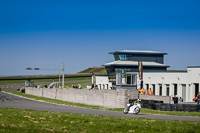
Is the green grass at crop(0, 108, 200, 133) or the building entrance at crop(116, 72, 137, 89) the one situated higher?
the building entrance at crop(116, 72, 137, 89)

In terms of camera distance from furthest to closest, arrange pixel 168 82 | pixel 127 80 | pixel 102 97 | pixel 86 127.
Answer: pixel 168 82 < pixel 127 80 < pixel 102 97 < pixel 86 127

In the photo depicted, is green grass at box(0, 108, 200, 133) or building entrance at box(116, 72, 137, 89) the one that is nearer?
green grass at box(0, 108, 200, 133)

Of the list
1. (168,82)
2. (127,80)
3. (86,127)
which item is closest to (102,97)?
(127,80)

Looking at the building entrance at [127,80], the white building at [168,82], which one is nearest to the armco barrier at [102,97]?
the white building at [168,82]

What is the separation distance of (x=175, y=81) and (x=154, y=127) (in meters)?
39.7

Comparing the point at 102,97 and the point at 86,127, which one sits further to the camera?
the point at 102,97

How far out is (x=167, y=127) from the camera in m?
17.0

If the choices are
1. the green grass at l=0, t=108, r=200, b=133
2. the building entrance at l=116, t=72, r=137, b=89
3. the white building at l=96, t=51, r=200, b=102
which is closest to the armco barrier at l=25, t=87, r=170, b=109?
the white building at l=96, t=51, r=200, b=102

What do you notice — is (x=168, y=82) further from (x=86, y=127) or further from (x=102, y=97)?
(x=86, y=127)

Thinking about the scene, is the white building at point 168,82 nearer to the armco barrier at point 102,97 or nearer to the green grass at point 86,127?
the armco barrier at point 102,97

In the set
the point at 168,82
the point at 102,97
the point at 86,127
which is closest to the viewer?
the point at 86,127

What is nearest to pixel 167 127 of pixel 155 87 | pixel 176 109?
pixel 176 109

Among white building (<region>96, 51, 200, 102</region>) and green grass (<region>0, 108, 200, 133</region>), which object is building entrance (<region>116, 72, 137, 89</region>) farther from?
green grass (<region>0, 108, 200, 133</region>)

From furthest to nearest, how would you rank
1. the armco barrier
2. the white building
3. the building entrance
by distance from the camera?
the white building → the building entrance → the armco barrier
